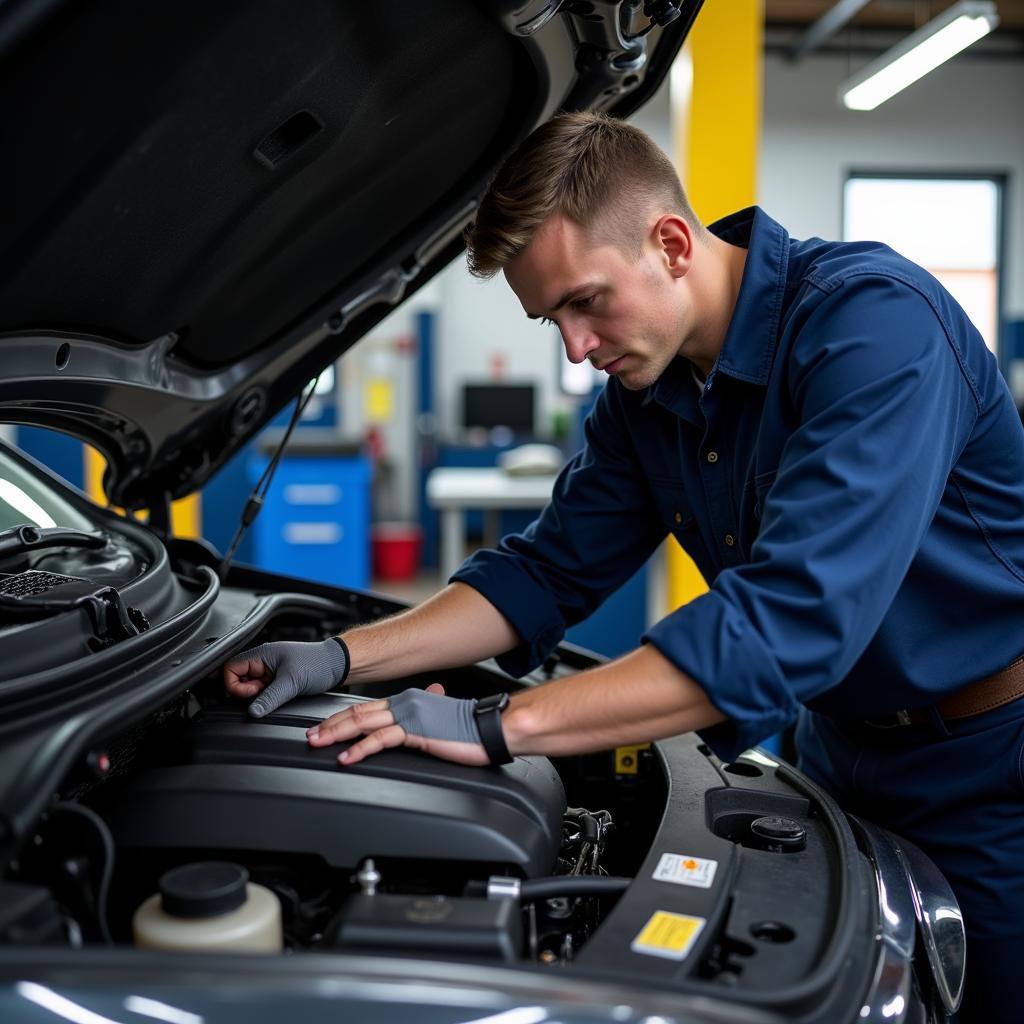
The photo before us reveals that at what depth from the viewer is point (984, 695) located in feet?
4.30

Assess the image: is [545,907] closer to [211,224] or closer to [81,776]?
[81,776]

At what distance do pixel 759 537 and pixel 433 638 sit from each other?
→ 0.57 m

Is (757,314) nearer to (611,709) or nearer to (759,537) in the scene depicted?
(759,537)

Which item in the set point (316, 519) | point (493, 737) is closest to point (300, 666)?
point (493, 737)

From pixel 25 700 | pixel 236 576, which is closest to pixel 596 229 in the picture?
pixel 25 700

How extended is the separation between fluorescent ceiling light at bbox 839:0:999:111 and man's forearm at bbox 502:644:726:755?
5.65 metres

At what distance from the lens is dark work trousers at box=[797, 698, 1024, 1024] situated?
1300 mm

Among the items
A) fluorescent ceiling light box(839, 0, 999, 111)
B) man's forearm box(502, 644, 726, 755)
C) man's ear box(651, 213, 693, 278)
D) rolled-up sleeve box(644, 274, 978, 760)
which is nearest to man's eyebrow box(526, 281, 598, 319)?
man's ear box(651, 213, 693, 278)

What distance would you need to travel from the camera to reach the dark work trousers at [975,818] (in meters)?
1.30

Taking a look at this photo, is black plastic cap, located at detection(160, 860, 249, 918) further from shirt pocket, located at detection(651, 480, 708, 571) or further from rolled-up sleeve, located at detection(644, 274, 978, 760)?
shirt pocket, located at detection(651, 480, 708, 571)

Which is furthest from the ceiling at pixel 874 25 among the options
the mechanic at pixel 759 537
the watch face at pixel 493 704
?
the watch face at pixel 493 704

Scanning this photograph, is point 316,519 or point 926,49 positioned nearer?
point 316,519

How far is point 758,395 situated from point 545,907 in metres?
0.67

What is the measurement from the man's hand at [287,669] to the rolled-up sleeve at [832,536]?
47cm
